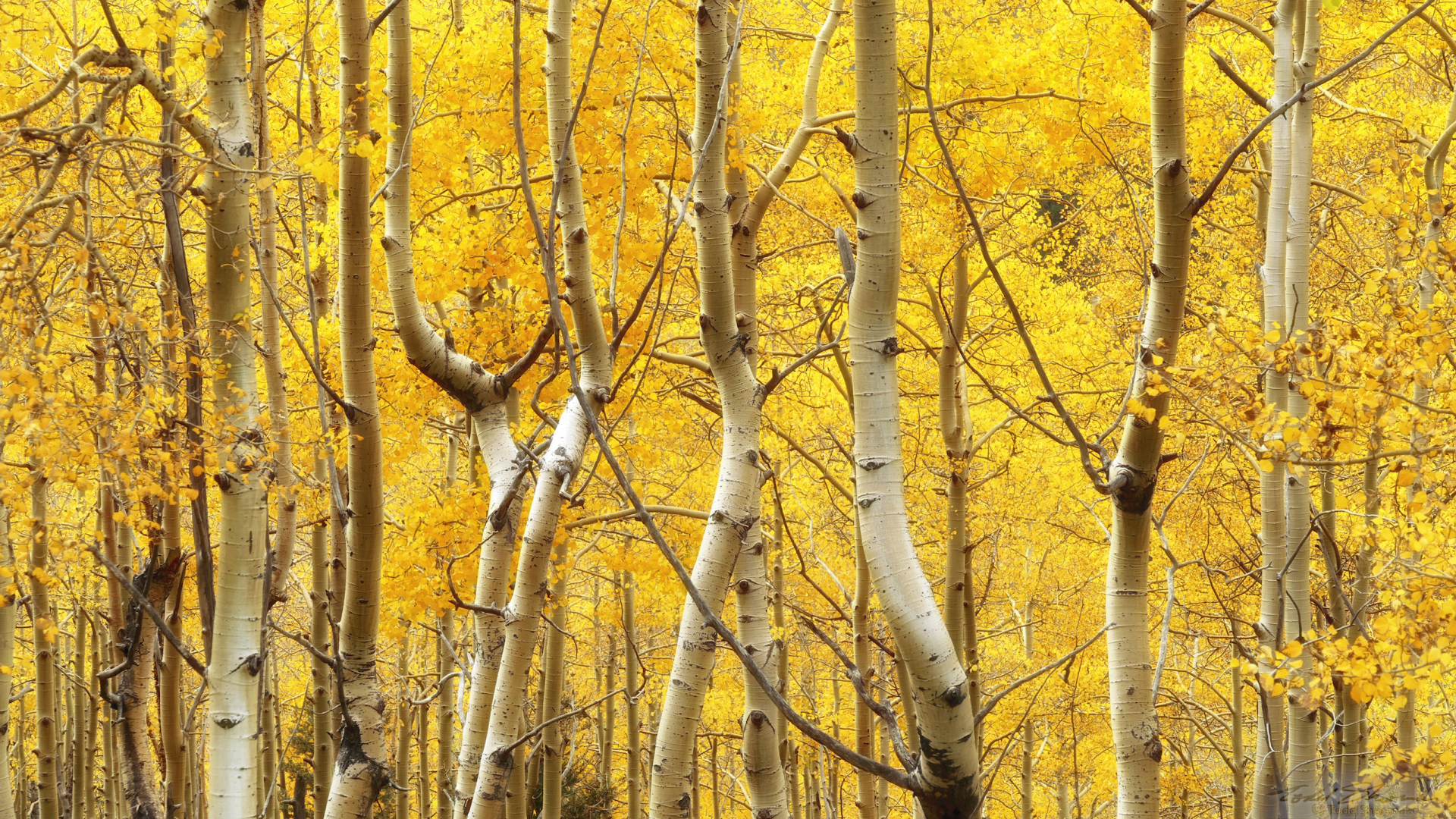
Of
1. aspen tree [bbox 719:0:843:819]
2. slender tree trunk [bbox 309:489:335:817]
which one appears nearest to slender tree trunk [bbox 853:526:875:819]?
aspen tree [bbox 719:0:843:819]

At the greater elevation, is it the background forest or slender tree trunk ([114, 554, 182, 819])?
the background forest

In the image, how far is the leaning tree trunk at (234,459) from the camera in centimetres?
342

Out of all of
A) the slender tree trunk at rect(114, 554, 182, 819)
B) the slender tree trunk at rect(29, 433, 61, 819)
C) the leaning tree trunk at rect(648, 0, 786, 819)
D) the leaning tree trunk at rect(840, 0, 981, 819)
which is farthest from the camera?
the slender tree trunk at rect(29, 433, 61, 819)

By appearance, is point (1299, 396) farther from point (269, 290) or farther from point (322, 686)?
point (322, 686)

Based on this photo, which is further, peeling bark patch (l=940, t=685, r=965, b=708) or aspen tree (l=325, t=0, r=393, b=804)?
aspen tree (l=325, t=0, r=393, b=804)

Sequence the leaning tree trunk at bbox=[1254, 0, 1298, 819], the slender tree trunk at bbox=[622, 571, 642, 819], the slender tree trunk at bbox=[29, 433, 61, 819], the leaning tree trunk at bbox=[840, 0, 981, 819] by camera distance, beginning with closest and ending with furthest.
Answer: the leaning tree trunk at bbox=[840, 0, 981, 819]
the leaning tree trunk at bbox=[1254, 0, 1298, 819]
the slender tree trunk at bbox=[29, 433, 61, 819]
the slender tree trunk at bbox=[622, 571, 642, 819]

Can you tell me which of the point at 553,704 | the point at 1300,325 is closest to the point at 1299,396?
the point at 1300,325

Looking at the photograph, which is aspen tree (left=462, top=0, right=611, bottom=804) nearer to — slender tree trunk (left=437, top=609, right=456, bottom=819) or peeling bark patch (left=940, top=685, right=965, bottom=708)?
peeling bark patch (left=940, top=685, right=965, bottom=708)

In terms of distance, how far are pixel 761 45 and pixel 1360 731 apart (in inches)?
271

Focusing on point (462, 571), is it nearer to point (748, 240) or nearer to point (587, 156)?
point (587, 156)

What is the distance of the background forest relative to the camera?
2.82m

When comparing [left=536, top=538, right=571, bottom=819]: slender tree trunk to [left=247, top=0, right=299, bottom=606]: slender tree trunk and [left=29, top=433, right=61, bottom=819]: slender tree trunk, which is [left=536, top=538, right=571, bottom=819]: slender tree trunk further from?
[left=247, top=0, right=299, bottom=606]: slender tree trunk

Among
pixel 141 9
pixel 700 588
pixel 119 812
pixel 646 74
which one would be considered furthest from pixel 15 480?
pixel 119 812

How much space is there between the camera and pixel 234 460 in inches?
135
